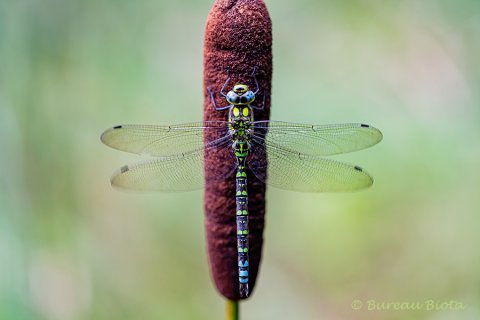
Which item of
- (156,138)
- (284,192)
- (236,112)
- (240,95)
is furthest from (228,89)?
(284,192)

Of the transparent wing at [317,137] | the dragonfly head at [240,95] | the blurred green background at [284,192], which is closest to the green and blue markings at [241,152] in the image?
the dragonfly head at [240,95]

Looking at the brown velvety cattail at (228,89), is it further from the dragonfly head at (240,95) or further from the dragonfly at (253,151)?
the dragonfly at (253,151)

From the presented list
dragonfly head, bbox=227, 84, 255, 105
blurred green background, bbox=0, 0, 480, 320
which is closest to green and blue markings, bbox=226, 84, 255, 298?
dragonfly head, bbox=227, 84, 255, 105

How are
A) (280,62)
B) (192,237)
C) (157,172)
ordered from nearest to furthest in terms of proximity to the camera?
(157,172) < (192,237) < (280,62)

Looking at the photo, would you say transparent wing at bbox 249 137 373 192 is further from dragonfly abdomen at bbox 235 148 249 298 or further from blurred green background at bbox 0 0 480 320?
blurred green background at bbox 0 0 480 320

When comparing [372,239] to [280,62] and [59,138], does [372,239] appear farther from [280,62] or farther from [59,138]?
[59,138]

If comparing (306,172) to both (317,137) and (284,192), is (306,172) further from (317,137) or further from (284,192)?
(284,192)

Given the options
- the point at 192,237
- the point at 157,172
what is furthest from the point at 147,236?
the point at 157,172
